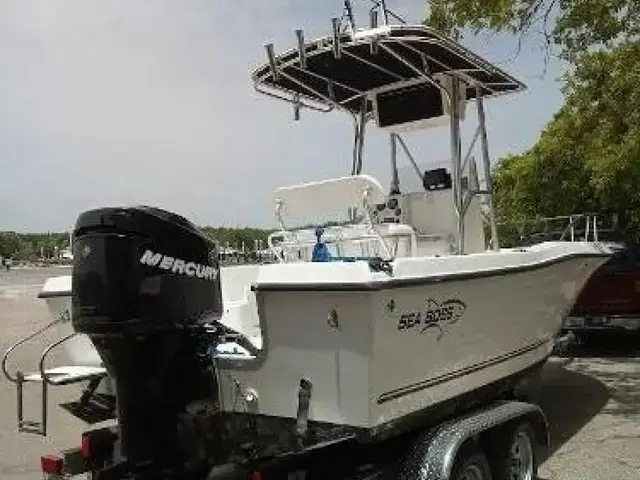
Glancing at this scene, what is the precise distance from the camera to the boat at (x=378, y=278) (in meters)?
3.85

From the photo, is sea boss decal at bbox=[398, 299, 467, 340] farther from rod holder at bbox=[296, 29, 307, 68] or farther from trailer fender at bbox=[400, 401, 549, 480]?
rod holder at bbox=[296, 29, 307, 68]

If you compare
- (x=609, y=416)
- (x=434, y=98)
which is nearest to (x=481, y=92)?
(x=434, y=98)

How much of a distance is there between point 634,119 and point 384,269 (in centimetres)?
916

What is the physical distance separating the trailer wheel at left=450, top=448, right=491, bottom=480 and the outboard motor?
1414 mm

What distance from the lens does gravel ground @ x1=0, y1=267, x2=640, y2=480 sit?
5.66 m

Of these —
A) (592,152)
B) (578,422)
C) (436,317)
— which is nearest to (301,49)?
(436,317)

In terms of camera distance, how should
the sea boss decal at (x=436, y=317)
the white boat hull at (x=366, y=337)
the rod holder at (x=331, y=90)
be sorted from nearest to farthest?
the white boat hull at (x=366, y=337) → the sea boss decal at (x=436, y=317) → the rod holder at (x=331, y=90)

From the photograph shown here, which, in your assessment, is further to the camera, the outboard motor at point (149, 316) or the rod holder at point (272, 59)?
the rod holder at point (272, 59)

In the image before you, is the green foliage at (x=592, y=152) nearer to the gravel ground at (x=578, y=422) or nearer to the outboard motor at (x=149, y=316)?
the gravel ground at (x=578, y=422)

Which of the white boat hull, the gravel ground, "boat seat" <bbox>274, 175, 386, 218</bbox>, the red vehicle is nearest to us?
the white boat hull

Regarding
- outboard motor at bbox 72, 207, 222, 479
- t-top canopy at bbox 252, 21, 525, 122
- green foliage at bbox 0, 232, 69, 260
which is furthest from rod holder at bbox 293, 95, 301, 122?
green foliage at bbox 0, 232, 69, 260

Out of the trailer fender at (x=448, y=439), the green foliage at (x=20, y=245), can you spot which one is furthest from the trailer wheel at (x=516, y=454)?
the green foliage at (x=20, y=245)

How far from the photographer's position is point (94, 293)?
145 inches

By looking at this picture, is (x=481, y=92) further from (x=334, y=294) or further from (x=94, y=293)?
(x=94, y=293)
